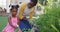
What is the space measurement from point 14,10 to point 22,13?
0.18 metres

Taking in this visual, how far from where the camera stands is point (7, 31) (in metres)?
4.38

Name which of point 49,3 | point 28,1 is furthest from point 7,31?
point 49,3

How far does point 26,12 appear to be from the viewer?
411 cm

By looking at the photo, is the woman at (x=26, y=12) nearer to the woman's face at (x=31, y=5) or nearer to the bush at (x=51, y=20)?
the woman's face at (x=31, y=5)

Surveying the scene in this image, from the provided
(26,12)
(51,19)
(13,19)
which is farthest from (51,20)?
(13,19)

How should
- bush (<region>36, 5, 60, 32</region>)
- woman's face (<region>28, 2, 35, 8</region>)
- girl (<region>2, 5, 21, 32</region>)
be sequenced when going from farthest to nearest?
girl (<region>2, 5, 21, 32</region>), woman's face (<region>28, 2, 35, 8</region>), bush (<region>36, 5, 60, 32</region>)

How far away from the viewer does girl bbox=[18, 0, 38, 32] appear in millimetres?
4098

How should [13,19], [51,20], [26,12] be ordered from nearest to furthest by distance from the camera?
[51,20], [26,12], [13,19]

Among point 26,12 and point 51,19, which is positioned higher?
point 51,19

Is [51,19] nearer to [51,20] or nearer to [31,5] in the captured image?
[51,20]

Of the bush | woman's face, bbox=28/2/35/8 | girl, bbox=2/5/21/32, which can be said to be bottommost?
girl, bbox=2/5/21/32

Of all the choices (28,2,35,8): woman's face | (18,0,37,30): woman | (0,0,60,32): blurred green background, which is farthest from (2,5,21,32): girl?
(0,0,60,32): blurred green background

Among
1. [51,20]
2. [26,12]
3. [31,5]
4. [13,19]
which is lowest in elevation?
[13,19]

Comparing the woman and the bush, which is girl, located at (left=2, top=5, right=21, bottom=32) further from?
the bush
